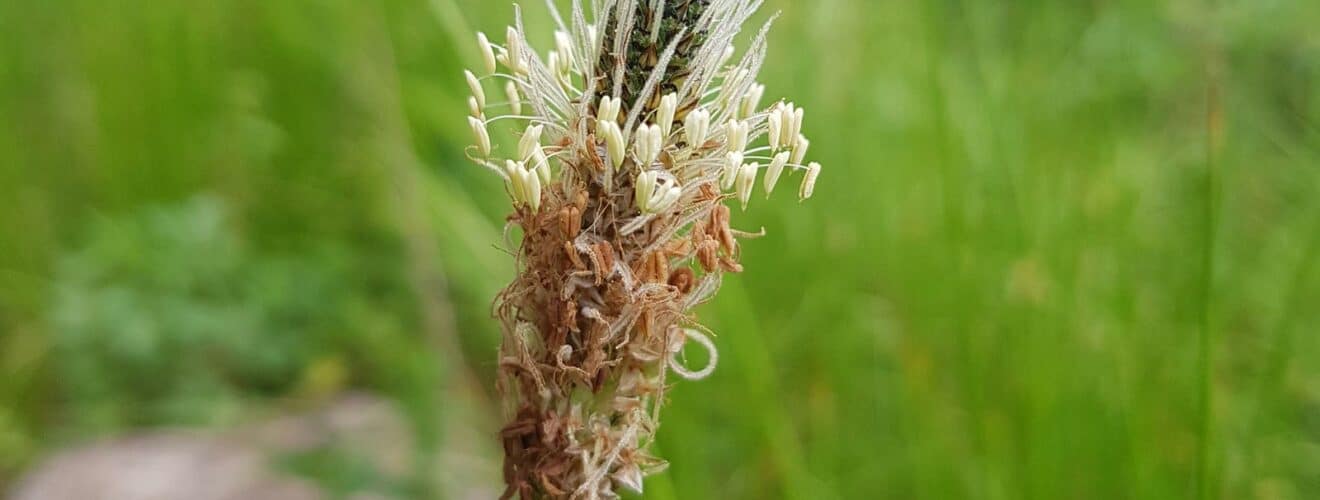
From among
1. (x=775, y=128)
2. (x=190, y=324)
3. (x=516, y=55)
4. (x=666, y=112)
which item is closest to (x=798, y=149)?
(x=775, y=128)

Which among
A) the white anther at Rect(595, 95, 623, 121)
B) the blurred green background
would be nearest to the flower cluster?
the white anther at Rect(595, 95, 623, 121)

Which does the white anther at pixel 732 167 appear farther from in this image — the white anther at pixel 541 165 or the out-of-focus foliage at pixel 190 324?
the out-of-focus foliage at pixel 190 324

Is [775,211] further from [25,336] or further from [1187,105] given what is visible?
[25,336]

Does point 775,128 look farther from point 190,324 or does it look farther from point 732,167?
point 190,324

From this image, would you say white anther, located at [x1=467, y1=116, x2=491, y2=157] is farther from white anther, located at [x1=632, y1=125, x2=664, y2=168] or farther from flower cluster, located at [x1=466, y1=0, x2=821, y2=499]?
white anther, located at [x1=632, y1=125, x2=664, y2=168]

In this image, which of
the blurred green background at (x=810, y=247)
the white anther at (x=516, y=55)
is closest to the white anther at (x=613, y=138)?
the white anther at (x=516, y=55)
